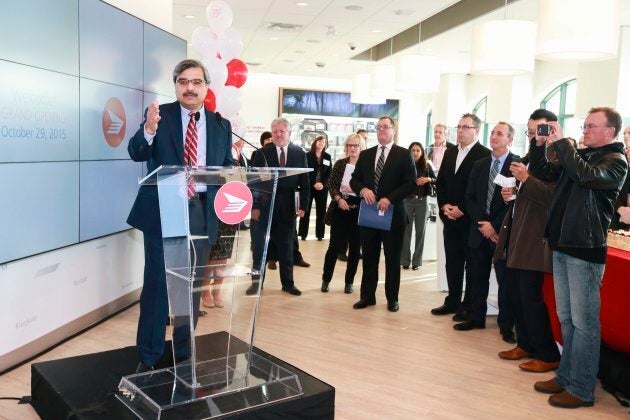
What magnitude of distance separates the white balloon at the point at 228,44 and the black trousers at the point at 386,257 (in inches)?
83.7

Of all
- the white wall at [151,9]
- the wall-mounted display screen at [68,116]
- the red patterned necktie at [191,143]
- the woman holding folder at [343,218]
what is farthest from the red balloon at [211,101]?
the red patterned necktie at [191,143]

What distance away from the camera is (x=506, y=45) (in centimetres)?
510

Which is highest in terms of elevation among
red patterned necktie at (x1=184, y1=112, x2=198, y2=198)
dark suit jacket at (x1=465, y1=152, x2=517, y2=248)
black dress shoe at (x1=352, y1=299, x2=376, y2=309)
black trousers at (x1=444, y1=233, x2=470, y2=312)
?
red patterned necktie at (x1=184, y1=112, x2=198, y2=198)

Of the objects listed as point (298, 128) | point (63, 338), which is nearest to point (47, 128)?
point (63, 338)

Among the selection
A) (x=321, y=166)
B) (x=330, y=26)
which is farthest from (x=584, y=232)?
(x=330, y=26)

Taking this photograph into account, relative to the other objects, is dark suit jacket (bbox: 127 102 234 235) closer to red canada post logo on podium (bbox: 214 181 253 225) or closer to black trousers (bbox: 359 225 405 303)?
red canada post logo on podium (bbox: 214 181 253 225)

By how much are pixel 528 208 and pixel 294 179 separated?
249cm

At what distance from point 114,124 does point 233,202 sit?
8.31ft

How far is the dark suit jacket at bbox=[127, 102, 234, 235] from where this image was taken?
321 centimetres

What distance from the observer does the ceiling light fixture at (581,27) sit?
13.3 ft

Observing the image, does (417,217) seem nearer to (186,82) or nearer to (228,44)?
(228,44)

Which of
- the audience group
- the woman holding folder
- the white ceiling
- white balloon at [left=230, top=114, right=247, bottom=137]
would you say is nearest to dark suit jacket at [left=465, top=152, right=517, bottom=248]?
the audience group

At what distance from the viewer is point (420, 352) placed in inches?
173

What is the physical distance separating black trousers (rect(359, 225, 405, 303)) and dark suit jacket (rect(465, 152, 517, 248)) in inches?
27.3
